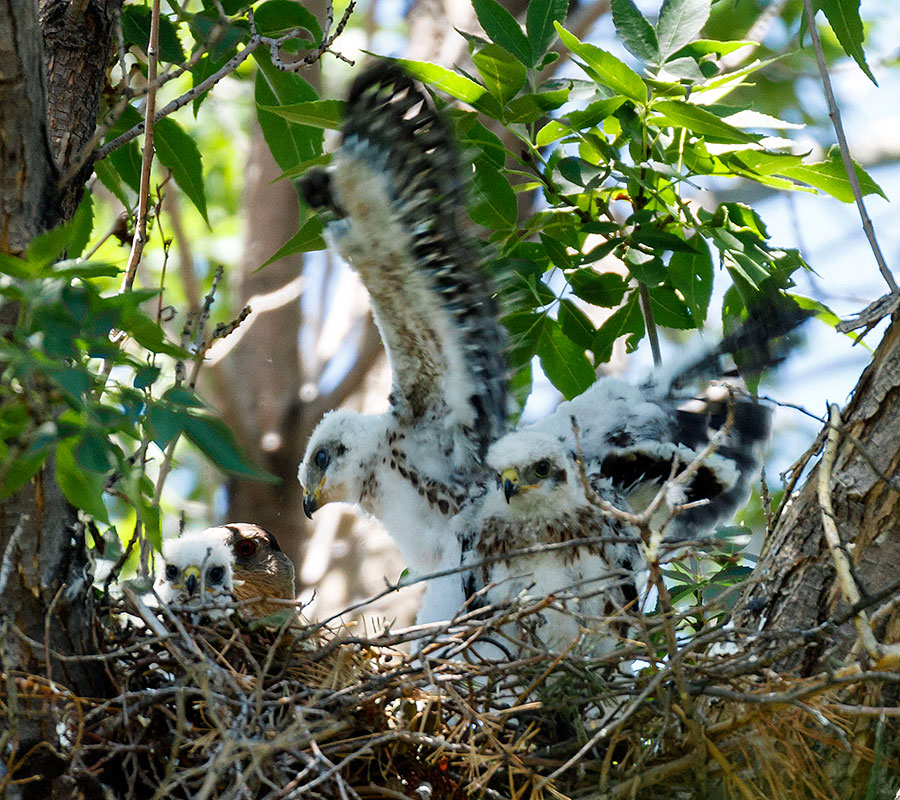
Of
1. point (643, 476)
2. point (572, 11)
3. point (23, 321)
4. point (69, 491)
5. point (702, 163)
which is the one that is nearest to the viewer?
point (23, 321)

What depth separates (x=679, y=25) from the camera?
306cm

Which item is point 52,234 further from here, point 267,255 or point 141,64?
point 267,255

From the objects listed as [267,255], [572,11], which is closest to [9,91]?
[267,255]

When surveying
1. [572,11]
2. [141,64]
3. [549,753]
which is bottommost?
[549,753]

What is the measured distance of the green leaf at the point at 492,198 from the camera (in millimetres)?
3291

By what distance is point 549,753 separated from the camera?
8.15 ft

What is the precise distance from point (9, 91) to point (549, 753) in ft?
5.83

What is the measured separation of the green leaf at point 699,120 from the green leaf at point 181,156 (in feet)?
4.42

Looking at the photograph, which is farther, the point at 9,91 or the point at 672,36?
the point at 672,36

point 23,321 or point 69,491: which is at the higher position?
point 23,321

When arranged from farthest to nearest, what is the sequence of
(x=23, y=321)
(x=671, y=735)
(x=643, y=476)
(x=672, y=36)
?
(x=643, y=476) → (x=672, y=36) → (x=671, y=735) → (x=23, y=321)

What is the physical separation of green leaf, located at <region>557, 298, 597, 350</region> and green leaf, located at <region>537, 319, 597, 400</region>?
0.05 m

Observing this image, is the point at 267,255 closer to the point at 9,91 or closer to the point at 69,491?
the point at 9,91

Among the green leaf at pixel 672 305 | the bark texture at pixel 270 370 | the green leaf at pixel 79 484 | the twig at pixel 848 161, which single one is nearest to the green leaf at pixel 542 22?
the twig at pixel 848 161
